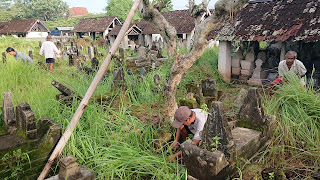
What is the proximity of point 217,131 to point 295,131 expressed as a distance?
1.54 metres

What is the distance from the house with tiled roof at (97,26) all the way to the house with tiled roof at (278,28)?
74.0ft

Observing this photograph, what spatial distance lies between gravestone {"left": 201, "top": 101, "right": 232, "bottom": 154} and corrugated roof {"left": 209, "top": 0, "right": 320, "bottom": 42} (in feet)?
17.0

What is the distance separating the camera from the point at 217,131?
2.60 meters

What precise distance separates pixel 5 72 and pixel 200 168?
6.23 meters

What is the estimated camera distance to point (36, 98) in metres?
4.71

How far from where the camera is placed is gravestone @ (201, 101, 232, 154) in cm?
255

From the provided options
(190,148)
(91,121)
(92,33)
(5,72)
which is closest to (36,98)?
(91,121)

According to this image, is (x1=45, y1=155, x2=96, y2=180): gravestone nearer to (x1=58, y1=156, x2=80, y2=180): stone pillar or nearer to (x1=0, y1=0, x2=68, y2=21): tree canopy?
(x1=58, y1=156, x2=80, y2=180): stone pillar

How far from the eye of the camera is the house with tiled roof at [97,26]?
29427mm

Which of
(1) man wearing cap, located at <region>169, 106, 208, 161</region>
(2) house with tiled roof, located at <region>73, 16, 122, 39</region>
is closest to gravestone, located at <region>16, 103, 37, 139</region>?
(1) man wearing cap, located at <region>169, 106, 208, 161</region>

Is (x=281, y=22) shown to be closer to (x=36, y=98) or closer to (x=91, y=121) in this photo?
(x=91, y=121)

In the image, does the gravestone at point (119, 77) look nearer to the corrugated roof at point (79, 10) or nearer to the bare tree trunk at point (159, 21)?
the bare tree trunk at point (159, 21)

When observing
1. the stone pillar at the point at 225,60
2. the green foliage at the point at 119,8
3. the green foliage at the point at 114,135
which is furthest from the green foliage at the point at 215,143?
the green foliage at the point at 119,8

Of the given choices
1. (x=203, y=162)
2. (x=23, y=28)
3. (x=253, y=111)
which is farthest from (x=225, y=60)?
(x=23, y=28)
